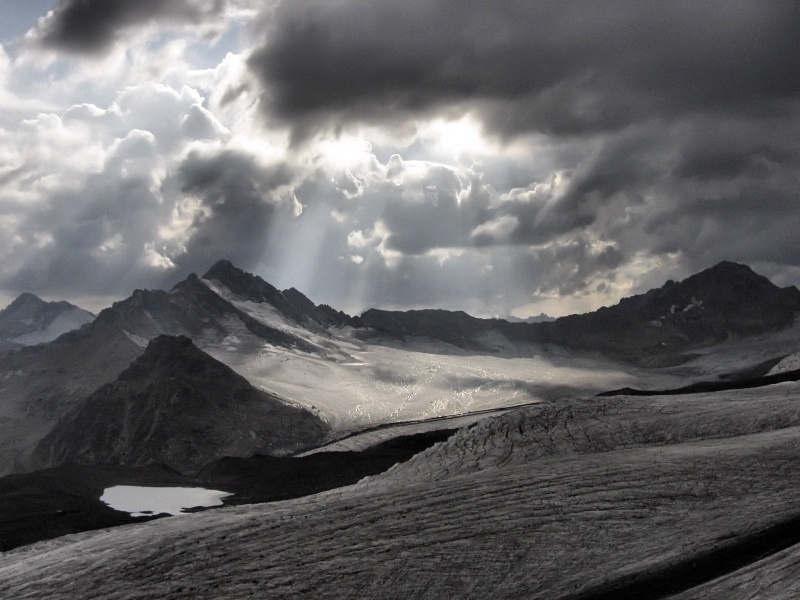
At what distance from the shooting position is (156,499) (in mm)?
96375

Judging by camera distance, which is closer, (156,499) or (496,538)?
(496,538)

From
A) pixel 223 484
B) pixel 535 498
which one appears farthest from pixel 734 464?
pixel 223 484

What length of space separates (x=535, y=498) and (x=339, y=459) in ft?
244

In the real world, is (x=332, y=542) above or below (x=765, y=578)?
above

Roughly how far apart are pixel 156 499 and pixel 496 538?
213ft

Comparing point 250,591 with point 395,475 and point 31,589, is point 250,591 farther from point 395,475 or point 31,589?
point 395,475

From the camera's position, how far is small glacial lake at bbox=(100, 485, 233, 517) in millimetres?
88812

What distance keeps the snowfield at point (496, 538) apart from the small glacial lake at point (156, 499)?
3013 cm

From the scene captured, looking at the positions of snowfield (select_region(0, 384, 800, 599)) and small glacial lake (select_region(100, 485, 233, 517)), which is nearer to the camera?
snowfield (select_region(0, 384, 800, 599))

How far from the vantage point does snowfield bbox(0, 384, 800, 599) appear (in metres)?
39.1

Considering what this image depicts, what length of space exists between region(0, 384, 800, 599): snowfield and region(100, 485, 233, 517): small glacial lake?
30.1 m

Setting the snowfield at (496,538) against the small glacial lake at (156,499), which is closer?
the snowfield at (496,538)

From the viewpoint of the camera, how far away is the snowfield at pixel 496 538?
128 ft

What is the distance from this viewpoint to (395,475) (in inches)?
2504
